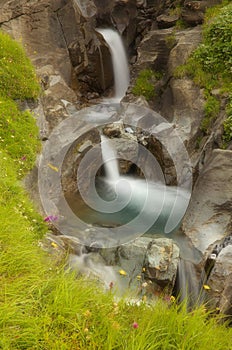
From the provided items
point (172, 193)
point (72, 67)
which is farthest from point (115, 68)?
point (172, 193)

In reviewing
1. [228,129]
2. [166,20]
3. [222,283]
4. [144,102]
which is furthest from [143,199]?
[166,20]

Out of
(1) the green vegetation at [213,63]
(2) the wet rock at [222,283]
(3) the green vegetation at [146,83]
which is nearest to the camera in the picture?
(2) the wet rock at [222,283]

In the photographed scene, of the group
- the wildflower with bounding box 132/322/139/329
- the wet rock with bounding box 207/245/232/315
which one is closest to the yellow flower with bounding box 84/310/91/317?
the wildflower with bounding box 132/322/139/329

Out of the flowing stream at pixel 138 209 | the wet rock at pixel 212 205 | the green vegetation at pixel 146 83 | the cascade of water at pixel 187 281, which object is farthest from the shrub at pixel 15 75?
the cascade of water at pixel 187 281

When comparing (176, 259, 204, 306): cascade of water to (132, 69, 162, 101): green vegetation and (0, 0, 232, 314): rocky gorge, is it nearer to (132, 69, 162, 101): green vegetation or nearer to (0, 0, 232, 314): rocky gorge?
(0, 0, 232, 314): rocky gorge

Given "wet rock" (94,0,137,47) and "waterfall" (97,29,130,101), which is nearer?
"waterfall" (97,29,130,101)

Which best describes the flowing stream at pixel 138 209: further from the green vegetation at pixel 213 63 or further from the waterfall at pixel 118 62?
the waterfall at pixel 118 62
